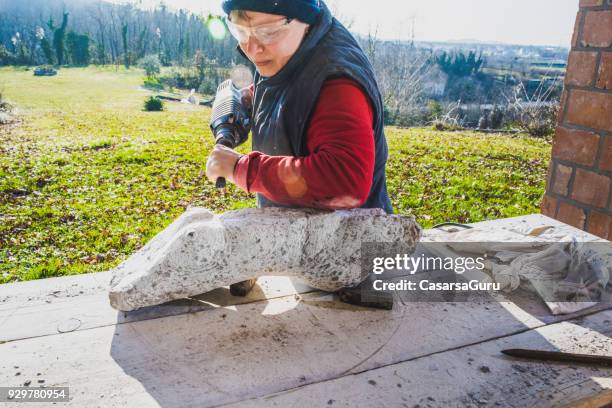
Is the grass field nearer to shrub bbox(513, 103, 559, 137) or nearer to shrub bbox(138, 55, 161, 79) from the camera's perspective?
shrub bbox(513, 103, 559, 137)

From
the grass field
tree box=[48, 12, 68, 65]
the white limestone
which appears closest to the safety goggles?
the white limestone

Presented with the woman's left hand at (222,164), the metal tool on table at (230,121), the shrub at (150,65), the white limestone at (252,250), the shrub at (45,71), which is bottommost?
the white limestone at (252,250)

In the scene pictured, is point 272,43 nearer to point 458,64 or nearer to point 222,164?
point 222,164

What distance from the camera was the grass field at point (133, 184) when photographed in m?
4.01

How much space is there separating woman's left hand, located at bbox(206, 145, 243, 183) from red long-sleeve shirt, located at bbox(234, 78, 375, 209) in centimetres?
2

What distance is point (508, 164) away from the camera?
7.09 meters

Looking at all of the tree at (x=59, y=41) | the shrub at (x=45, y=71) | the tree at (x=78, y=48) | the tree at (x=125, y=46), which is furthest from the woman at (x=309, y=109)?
the tree at (x=125, y=46)

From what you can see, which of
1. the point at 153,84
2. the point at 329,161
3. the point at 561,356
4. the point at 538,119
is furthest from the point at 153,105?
the point at 561,356

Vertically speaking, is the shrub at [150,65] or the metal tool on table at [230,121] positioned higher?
the shrub at [150,65]

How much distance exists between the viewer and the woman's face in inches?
54.6

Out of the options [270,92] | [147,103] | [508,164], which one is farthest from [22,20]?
[270,92]

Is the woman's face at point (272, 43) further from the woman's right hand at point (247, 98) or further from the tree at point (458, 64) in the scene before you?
the tree at point (458, 64)

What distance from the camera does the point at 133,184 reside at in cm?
586

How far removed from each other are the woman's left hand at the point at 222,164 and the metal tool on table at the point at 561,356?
3.48ft
